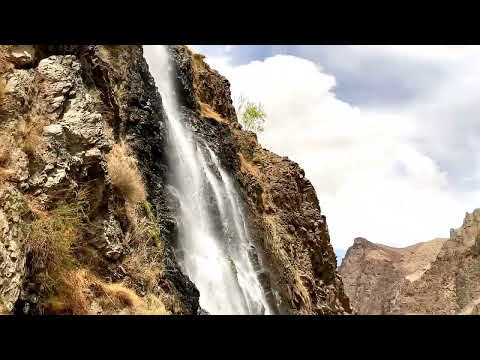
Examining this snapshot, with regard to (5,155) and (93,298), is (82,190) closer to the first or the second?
(5,155)

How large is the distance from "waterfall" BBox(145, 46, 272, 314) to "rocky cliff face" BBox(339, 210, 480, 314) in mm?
20780

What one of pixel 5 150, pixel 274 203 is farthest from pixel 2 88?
pixel 274 203

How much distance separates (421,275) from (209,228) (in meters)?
79.7

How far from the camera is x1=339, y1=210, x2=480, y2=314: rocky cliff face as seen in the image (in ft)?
204

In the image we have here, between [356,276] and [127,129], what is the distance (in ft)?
360

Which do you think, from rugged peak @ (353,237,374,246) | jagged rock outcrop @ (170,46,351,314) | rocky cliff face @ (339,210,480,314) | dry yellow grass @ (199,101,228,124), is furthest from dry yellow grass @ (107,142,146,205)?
rugged peak @ (353,237,374,246)

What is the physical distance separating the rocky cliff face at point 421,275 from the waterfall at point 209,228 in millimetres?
20780

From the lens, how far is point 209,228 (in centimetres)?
1480

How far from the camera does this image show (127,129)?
12461mm

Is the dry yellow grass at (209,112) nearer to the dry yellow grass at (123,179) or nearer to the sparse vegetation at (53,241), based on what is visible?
the dry yellow grass at (123,179)

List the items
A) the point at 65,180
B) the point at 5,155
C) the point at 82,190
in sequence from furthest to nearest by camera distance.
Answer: the point at 82,190
the point at 65,180
the point at 5,155
